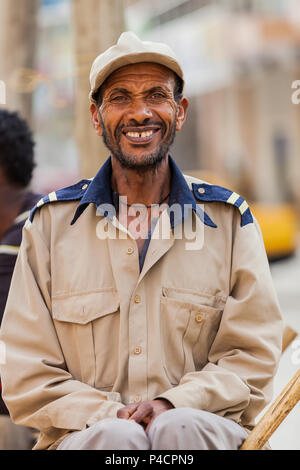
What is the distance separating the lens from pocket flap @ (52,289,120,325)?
7.56 feet

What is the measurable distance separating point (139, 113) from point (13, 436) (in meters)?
1.56

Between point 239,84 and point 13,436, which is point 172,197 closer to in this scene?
point 13,436

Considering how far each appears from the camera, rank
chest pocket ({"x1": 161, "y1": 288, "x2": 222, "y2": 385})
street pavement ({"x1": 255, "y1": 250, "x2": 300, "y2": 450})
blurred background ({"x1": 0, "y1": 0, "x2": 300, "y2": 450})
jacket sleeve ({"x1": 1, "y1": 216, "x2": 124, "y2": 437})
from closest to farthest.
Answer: jacket sleeve ({"x1": 1, "y1": 216, "x2": 124, "y2": 437})
chest pocket ({"x1": 161, "y1": 288, "x2": 222, "y2": 385})
street pavement ({"x1": 255, "y1": 250, "x2": 300, "y2": 450})
blurred background ({"x1": 0, "y1": 0, "x2": 300, "y2": 450})

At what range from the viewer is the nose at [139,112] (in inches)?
92.4

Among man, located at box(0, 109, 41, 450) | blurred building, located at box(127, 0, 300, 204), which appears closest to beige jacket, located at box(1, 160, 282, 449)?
man, located at box(0, 109, 41, 450)

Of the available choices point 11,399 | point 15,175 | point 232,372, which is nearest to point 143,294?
point 232,372

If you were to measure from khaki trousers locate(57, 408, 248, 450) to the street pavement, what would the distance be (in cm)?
111

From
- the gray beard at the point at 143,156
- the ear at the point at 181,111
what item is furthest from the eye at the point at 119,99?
the ear at the point at 181,111

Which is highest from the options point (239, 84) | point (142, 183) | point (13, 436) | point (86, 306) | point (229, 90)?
point (239, 84)

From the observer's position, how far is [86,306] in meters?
2.32

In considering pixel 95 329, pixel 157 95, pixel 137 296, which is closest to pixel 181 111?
pixel 157 95

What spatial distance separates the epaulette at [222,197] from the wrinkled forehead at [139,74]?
0.39 m

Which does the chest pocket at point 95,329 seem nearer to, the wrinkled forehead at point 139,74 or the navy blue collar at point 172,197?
the navy blue collar at point 172,197

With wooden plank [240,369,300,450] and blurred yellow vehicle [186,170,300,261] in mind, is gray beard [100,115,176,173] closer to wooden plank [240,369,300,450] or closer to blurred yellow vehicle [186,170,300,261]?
wooden plank [240,369,300,450]
